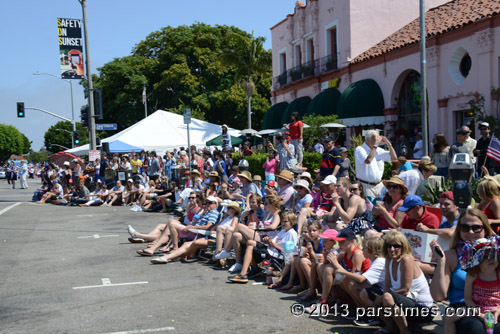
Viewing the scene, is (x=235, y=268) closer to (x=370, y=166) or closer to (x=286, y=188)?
(x=286, y=188)

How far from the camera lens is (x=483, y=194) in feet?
20.0

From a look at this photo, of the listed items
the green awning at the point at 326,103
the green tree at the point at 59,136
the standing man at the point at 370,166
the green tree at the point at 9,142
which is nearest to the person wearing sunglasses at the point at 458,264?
the standing man at the point at 370,166

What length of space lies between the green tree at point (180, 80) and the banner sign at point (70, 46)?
70.3 ft

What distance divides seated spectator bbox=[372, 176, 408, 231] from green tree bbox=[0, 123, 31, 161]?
115 meters

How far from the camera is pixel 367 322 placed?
19.7 ft

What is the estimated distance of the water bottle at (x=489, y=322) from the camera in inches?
167

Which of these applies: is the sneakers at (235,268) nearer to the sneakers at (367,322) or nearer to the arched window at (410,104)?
the sneakers at (367,322)

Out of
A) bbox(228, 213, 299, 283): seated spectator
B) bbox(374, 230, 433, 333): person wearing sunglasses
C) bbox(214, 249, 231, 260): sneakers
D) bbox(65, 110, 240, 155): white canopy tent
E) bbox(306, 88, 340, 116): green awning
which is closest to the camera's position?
bbox(374, 230, 433, 333): person wearing sunglasses

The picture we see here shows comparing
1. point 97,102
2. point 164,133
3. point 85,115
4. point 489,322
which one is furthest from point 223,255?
point 164,133

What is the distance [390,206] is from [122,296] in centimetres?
409

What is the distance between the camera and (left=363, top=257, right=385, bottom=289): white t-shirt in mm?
5973

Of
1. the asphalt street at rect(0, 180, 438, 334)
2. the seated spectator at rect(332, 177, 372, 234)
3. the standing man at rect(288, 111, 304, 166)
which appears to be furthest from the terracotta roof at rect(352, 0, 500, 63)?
the asphalt street at rect(0, 180, 438, 334)

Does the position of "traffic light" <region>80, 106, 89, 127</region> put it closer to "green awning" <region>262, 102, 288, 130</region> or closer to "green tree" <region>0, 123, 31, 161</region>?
"green awning" <region>262, 102, 288, 130</region>

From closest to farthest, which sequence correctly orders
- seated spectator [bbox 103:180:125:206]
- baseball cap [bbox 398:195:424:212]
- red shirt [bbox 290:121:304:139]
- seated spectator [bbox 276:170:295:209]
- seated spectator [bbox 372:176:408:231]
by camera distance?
baseball cap [bbox 398:195:424:212] < seated spectator [bbox 372:176:408:231] < seated spectator [bbox 276:170:295:209] < red shirt [bbox 290:121:304:139] < seated spectator [bbox 103:180:125:206]
